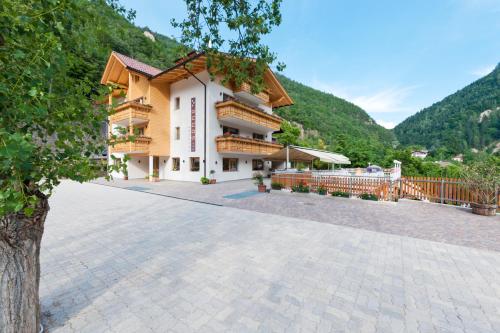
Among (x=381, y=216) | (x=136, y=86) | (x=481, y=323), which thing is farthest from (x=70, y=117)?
(x=136, y=86)

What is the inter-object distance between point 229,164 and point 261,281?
17.3m

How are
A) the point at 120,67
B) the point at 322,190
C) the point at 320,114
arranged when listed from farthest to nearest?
the point at 320,114 → the point at 120,67 → the point at 322,190

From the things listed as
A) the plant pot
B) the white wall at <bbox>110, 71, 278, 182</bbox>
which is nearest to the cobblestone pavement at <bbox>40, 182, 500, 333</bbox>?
the plant pot

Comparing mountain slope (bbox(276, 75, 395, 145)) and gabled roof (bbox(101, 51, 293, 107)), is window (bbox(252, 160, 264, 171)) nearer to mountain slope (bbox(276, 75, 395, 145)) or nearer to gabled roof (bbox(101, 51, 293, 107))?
gabled roof (bbox(101, 51, 293, 107))

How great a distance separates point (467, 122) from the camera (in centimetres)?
8625

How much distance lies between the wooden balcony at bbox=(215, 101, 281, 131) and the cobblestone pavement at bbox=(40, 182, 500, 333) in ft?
44.3

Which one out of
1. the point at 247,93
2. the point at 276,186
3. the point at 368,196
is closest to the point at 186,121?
the point at 247,93

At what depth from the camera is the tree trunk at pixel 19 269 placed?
188cm

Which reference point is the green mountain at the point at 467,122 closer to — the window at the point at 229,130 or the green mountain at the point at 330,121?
the green mountain at the point at 330,121

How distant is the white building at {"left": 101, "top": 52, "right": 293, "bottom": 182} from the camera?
1802 centimetres

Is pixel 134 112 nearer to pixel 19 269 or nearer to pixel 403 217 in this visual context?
pixel 19 269

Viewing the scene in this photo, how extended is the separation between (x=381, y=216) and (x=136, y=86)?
2254 cm

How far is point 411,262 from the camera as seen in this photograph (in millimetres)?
4152

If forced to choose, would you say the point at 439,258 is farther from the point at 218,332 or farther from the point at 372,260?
the point at 218,332
